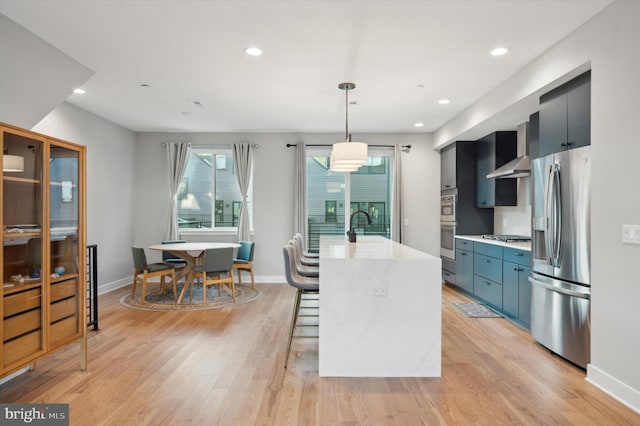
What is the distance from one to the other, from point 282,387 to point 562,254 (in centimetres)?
247

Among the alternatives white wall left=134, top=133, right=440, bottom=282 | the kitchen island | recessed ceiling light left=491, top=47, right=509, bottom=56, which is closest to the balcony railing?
white wall left=134, top=133, right=440, bottom=282

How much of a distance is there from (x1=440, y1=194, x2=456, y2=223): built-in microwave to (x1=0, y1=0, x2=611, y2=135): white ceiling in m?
1.56

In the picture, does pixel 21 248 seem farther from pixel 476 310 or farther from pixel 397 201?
pixel 397 201

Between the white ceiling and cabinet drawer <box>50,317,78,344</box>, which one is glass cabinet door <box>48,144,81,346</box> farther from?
the white ceiling

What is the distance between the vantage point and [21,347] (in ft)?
8.72

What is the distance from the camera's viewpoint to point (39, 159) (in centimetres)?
283

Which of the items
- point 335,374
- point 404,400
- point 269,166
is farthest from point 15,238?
point 269,166

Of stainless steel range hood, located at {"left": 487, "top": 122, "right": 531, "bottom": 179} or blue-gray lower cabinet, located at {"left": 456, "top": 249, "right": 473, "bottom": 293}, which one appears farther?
blue-gray lower cabinet, located at {"left": 456, "top": 249, "right": 473, "bottom": 293}

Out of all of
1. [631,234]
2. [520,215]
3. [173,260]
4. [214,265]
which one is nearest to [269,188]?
[173,260]

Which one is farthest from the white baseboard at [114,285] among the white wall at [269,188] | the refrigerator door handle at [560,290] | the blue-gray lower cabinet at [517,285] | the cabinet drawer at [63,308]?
the refrigerator door handle at [560,290]

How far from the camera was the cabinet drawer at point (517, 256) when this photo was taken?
13.9 ft

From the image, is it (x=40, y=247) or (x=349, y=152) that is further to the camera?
(x=349, y=152)

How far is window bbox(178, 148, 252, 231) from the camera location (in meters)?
7.39

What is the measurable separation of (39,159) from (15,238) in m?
0.56
